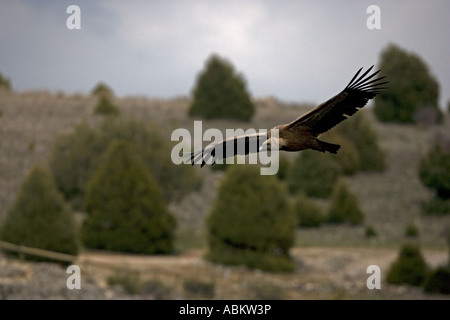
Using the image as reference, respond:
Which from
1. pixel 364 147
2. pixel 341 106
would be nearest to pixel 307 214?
pixel 364 147

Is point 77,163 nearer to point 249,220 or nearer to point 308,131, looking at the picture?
point 249,220

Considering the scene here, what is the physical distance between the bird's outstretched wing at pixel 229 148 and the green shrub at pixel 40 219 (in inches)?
599

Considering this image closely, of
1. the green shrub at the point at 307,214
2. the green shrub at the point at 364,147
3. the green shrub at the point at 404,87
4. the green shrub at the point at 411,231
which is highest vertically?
the green shrub at the point at 404,87

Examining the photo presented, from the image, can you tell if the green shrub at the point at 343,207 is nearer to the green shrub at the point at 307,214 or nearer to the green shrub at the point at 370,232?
the green shrub at the point at 307,214

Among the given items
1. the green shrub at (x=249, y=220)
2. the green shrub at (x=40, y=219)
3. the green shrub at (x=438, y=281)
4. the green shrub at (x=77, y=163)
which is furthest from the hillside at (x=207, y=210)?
the green shrub at (x=77, y=163)

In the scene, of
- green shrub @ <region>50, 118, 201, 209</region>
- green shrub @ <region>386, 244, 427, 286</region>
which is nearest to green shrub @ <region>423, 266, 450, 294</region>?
green shrub @ <region>386, 244, 427, 286</region>

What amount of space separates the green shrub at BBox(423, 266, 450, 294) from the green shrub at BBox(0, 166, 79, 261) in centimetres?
909

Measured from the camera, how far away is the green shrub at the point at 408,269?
66.0 feet

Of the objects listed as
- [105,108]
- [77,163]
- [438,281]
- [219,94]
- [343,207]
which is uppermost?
[219,94]

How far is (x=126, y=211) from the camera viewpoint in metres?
22.0

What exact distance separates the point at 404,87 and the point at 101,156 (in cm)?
2505

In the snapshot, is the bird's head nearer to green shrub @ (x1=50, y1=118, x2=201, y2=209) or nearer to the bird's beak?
the bird's beak

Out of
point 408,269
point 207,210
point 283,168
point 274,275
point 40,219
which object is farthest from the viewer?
point 283,168
